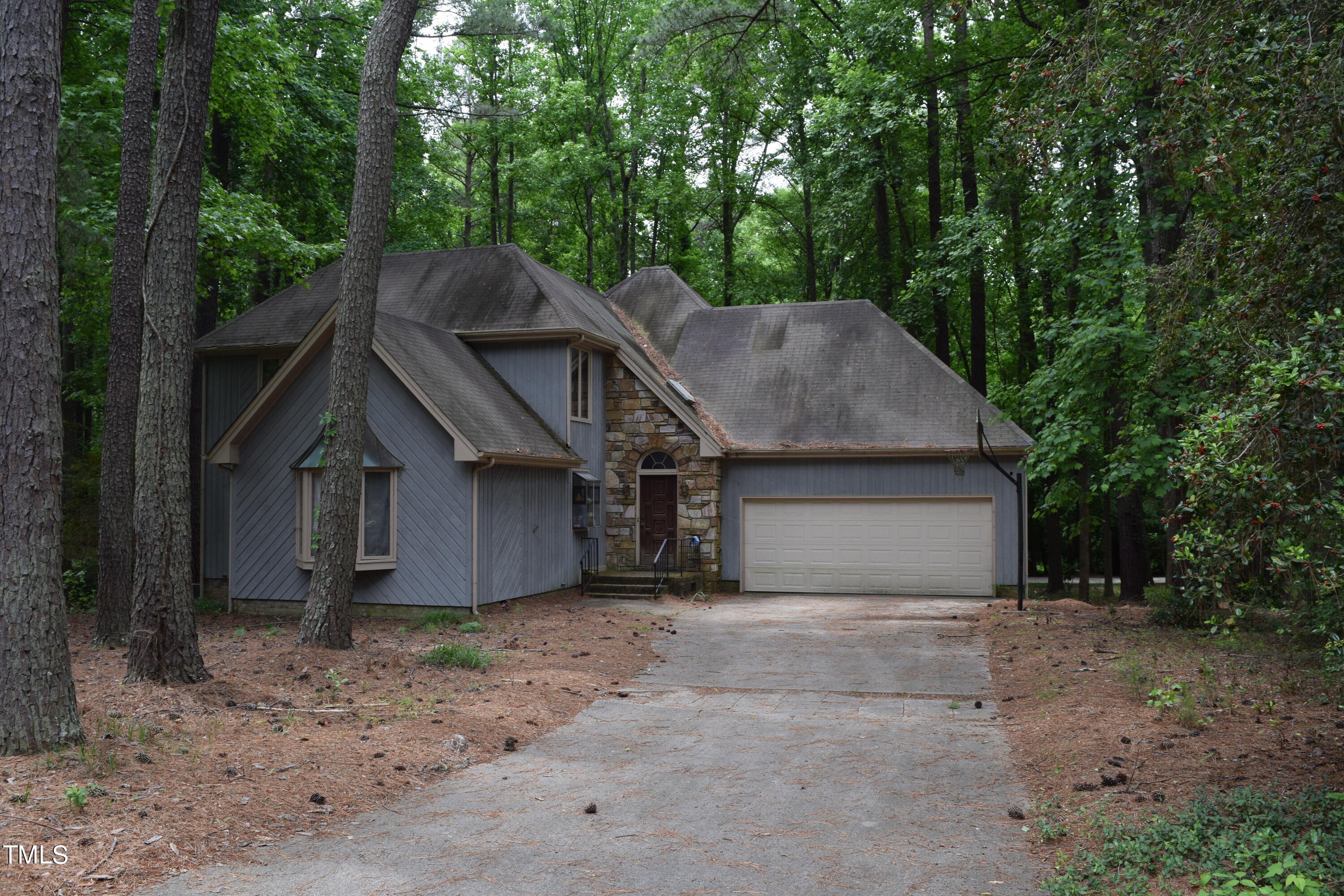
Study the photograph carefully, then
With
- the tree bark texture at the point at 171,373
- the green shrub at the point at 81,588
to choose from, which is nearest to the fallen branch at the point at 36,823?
the tree bark texture at the point at 171,373

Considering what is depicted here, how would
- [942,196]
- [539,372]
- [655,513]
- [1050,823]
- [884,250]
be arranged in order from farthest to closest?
[942,196] → [884,250] → [655,513] → [539,372] → [1050,823]

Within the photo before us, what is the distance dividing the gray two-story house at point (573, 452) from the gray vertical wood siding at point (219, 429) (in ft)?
A: 0.13

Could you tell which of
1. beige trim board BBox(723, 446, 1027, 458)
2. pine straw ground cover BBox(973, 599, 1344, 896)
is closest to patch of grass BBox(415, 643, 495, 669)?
pine straw ground cover BBox(973, 599, 1344, 896)

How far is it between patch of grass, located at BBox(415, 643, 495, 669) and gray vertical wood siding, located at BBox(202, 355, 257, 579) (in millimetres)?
8500

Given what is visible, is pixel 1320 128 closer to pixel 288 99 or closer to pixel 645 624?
pixel 645 624

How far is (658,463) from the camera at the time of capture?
60.9 feet

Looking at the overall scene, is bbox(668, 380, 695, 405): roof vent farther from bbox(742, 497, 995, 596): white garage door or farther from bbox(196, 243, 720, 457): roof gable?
bbox(742, 497, 995, 596): white garage door

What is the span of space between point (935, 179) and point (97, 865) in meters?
22.3

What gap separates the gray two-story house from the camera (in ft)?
46.1

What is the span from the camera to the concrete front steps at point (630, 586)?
16.7 metres

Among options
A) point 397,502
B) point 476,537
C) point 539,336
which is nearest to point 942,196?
point 539,336

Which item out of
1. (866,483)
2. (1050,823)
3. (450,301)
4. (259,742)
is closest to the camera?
(1050,823)

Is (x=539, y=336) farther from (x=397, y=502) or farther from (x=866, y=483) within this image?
(x=866, y=483)

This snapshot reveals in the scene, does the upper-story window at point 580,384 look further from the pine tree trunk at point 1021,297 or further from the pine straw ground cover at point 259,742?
the pine tree trunk at point 1021,297
